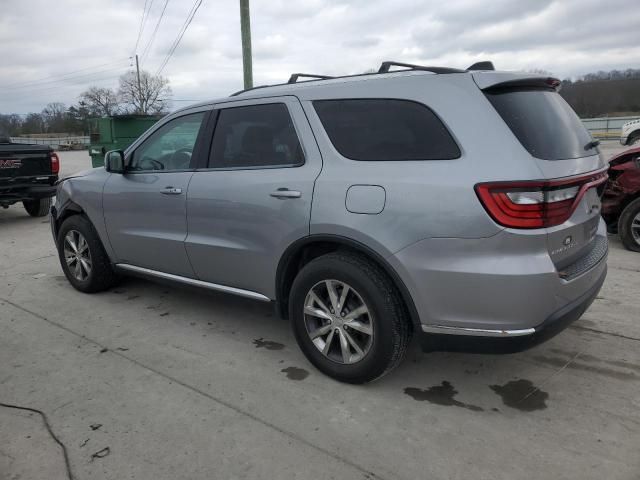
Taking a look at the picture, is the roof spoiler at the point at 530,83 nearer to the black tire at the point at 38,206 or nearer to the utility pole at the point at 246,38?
the black tire at the point at 38,206

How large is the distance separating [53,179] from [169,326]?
21.3 feet

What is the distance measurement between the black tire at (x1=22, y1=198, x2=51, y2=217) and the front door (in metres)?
6.22

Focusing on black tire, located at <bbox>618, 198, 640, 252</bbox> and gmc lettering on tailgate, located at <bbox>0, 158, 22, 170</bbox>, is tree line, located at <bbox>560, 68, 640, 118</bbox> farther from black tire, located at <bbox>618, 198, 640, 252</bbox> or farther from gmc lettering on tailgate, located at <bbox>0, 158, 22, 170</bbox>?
gmc lettering on tailgate, located at <bbox>0, 158, 22, 170</bbox>

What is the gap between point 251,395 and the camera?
9.93ft

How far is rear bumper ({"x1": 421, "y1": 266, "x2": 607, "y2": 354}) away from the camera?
251 cm

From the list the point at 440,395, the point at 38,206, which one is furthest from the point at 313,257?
the point at 38,206

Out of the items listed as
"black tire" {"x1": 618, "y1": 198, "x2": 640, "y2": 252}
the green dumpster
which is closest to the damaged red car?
"black tire" {"x1": 618, "y1": 198, "x2": 640, "y2": 252}

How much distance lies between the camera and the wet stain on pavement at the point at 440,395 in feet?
9.46

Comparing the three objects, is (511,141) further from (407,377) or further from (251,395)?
(251,395)

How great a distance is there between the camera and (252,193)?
3.33 meters

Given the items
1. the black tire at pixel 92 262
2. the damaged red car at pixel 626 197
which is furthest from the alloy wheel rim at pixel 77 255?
the damaged red car at pixel 626 197

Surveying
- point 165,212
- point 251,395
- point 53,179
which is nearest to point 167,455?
point 251,395

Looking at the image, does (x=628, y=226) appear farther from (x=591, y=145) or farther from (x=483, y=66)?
(x=483, y=66)

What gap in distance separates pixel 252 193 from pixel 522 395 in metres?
2.05
